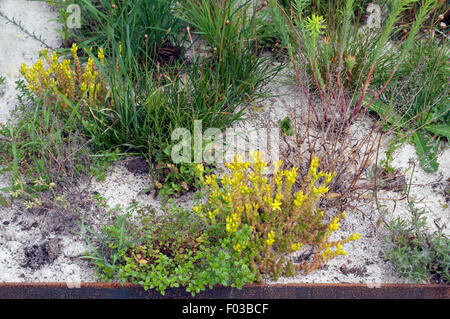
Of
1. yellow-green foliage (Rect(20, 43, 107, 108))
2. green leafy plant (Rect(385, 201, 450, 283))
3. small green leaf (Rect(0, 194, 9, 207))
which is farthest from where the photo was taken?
yellow-green foliage (Rect(20, 43, 107, 108))

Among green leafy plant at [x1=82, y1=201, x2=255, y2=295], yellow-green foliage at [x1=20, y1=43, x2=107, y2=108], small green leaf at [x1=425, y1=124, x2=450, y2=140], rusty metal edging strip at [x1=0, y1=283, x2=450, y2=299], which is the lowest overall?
rusty metal edging strip at [x1=0, y1=283, x2=450, y2=299]

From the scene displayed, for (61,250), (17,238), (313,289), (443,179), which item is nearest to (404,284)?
(313,289)

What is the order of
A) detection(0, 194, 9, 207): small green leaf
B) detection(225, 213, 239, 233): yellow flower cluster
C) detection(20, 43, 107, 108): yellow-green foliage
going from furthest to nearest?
1. detection(20, 43, 107, 108): yellow-green foliage
2. detection(0, 194, 9, 207): small green leaf
3. detection(225, 213, 239, 233): yellow flower cluster

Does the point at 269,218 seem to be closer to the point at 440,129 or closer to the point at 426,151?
the point at 426,151

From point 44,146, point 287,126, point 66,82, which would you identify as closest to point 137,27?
point 66,82

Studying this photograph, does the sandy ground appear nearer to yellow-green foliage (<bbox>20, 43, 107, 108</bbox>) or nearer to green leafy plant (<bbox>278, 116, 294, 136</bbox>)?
green leafy plant (<bbox>278, 116, 294, 136</bbox>)

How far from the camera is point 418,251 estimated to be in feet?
8.24

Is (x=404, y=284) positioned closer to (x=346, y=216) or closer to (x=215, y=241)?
(x=346, y=216)

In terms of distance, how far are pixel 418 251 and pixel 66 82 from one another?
237 centimetres

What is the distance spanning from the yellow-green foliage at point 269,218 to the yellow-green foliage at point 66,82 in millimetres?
1058

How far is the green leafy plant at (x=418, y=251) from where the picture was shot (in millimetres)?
2416

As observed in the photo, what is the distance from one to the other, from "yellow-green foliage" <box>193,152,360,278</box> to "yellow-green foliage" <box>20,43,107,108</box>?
1.06 metres

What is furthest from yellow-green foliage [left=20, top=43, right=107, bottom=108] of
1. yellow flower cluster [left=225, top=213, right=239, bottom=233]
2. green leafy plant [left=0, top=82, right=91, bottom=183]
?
yellow flower cluster [left=225, top=213, right=239, bottom=233]

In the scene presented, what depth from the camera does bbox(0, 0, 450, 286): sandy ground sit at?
248 centimetres
